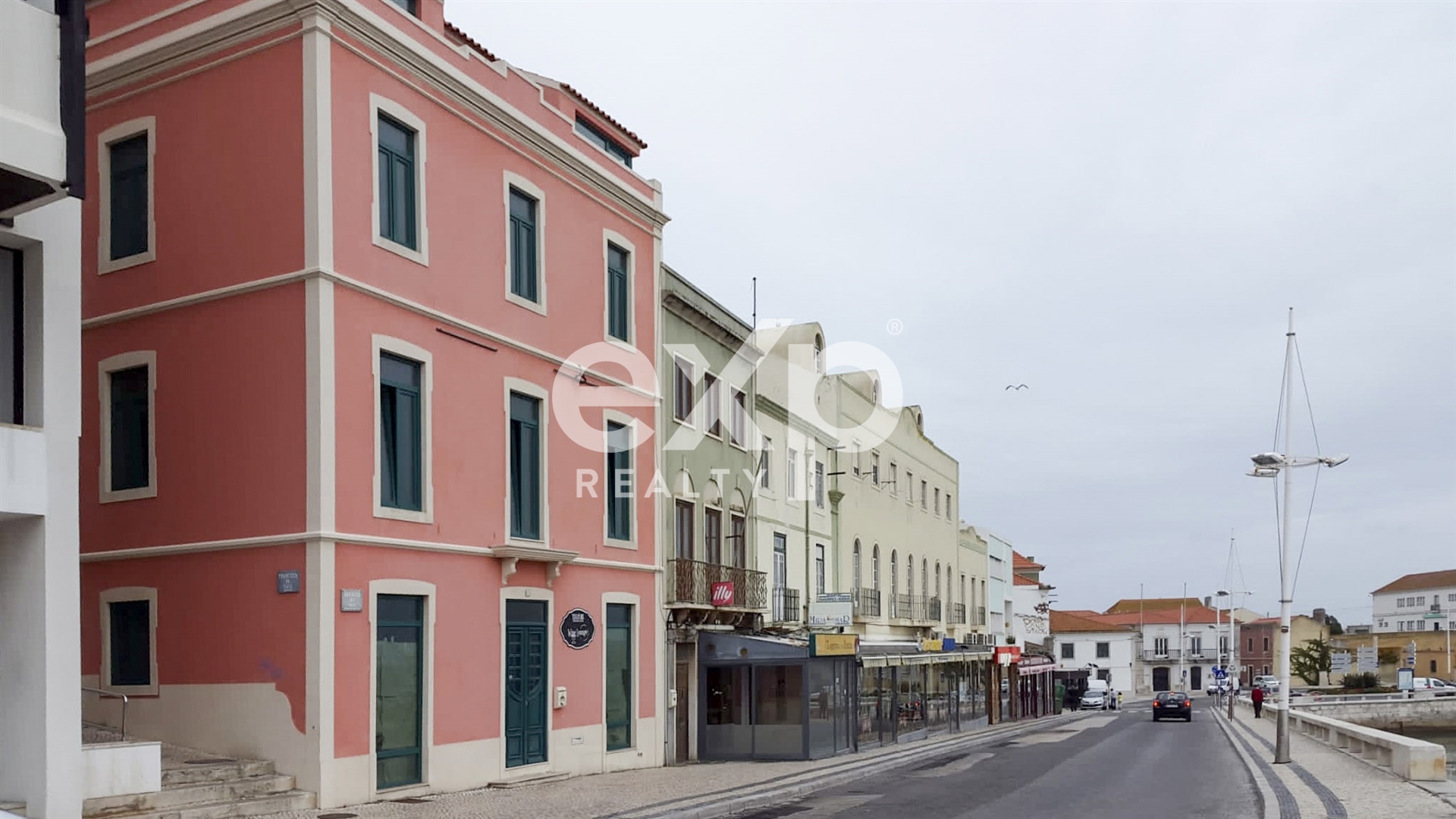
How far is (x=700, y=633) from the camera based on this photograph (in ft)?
91.1

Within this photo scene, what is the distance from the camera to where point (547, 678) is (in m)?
21.6

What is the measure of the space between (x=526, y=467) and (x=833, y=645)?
971 cm

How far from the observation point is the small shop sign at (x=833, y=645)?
1094 inches

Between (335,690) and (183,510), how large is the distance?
345 centimetres

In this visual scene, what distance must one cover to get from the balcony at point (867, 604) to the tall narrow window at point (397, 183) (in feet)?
74.1

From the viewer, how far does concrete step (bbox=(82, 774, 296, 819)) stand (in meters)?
13.3

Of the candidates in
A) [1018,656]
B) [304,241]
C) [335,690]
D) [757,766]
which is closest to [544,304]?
[304,241]

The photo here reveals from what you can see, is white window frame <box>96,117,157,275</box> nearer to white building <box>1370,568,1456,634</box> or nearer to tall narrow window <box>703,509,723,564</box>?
tall narrow window <box>703,509,723,564</box>

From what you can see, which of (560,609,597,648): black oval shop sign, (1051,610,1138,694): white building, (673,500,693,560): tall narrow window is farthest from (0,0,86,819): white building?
(1051,610,1138,694): white building

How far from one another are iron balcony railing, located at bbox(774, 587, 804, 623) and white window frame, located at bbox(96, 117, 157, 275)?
17491 millimetres

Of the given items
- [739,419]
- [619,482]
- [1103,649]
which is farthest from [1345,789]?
[1103,649]

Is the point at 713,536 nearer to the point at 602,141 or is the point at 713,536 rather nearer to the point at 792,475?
the point at 792,475

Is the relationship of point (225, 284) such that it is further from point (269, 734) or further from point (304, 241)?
point (269, 734)

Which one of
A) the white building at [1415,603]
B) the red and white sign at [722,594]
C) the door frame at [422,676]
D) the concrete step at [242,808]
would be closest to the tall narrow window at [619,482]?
the red and white sign at [722,594]
